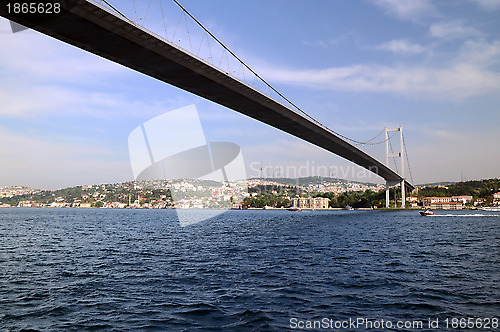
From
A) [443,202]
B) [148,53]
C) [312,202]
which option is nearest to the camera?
[148,53]

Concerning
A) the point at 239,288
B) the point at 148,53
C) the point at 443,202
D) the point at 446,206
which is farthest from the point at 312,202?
the point at 239,288

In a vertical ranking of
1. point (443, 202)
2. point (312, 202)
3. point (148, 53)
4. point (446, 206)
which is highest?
point (148, 53)

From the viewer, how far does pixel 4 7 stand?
16.5m

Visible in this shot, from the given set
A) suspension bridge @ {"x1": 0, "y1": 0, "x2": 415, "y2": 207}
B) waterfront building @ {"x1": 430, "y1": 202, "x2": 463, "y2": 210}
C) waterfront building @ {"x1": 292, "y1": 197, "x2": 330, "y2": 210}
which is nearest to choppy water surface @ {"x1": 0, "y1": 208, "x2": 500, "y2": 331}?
suspension bridge @ {"x1": 0, "y1": 0, "x2": 415, "y2": 207}

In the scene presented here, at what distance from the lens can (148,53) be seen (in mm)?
23062

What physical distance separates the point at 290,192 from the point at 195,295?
163691 mm

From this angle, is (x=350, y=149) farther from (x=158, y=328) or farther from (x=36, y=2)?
(x=158, y=328)

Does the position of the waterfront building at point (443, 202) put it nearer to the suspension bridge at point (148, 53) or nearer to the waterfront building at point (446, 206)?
the waterfront building at point (446, 206)

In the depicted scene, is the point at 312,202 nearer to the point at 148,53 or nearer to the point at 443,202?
the point at 443,202

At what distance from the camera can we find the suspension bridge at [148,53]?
18.0m

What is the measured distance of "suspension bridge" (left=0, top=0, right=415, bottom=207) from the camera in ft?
59.2

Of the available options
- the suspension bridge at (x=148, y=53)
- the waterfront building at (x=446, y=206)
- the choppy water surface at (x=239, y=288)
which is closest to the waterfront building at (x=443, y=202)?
the waterfront building at (x=446, y=206)

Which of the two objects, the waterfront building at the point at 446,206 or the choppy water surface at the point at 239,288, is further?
the waterfront building at the point at 446,206

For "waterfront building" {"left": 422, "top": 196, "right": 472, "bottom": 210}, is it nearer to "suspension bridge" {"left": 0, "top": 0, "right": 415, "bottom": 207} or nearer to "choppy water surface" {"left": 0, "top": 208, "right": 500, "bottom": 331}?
"suspension bridge" {"left": 0, "top": 0, "right": 415, "bottom": 207}
